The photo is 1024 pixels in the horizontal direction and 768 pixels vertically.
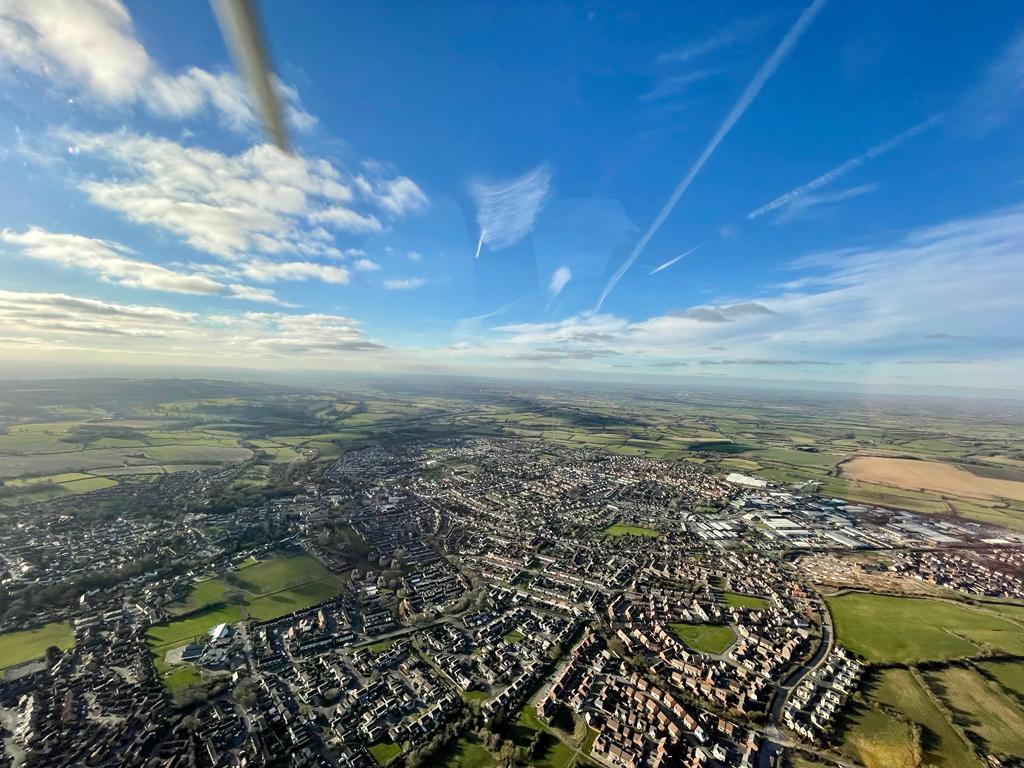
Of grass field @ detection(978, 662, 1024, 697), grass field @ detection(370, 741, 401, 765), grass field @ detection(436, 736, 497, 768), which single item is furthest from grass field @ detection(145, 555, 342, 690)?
grass field @ detection(978, 662, 1024, 697)

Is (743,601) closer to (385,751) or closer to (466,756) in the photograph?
(466,756)

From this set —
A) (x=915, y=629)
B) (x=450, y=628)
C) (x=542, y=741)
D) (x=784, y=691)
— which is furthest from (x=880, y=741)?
(x=450, y=628)

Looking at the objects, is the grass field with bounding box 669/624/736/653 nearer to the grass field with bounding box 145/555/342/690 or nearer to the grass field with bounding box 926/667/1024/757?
the grass field with bounding box 926/667/1024/757

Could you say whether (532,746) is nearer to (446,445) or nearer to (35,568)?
(35,568)

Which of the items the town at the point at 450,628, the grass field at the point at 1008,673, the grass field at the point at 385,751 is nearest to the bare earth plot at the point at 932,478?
the town at the point at 450,628

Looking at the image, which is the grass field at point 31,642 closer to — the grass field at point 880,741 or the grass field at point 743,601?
the grass field at point 880,741
